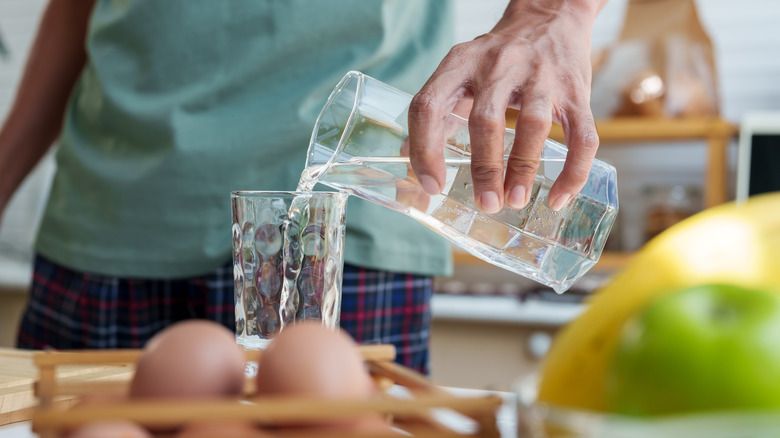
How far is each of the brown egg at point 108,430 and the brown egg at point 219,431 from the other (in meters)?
0.02

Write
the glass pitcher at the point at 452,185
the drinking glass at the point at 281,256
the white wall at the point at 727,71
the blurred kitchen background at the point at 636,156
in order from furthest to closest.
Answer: the white wall at the point at 727,71 < the blurred kitchen background at the point at 636,156 < the glass pitcher at the point at 452,185 < the drinking glass at the point at 281,256

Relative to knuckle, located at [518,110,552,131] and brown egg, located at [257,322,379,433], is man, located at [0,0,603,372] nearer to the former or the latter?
knuckle, located at [518,110,552,131]

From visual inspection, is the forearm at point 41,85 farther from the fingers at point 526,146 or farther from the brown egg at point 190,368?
the brown egg at point 190,368

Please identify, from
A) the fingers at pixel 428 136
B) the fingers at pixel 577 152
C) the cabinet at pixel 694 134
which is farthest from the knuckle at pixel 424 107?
the cabinet at pixel 694 134

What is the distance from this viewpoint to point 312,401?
10.3 inches

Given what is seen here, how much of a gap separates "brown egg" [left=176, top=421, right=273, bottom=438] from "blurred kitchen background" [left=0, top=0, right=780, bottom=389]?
5.25 ft

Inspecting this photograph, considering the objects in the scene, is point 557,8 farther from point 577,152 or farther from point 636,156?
point 636,156

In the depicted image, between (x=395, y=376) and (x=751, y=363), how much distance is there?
0.18 meters

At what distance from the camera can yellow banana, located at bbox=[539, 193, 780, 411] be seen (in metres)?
0.29

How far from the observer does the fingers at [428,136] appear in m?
0.60

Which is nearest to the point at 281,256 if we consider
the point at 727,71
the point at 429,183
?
the point at 429,183

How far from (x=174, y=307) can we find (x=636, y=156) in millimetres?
1768

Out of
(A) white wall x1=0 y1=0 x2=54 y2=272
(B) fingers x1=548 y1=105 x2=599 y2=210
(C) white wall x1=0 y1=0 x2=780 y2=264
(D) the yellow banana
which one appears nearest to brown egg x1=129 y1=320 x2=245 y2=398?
(D) the yellow banana

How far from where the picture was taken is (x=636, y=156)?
2398 millimetres
